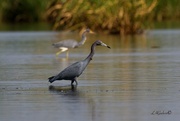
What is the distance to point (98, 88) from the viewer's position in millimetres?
15523

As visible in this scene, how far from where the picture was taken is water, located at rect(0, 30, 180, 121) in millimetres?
11945

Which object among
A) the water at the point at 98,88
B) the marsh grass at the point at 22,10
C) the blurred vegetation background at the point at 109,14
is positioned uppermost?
the marsh grass at the point at 22,10

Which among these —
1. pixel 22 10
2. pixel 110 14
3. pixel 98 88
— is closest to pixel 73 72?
pixel 98 88

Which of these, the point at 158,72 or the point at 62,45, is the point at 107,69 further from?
the point at 62,45

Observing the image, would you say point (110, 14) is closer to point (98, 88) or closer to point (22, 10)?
point (98, 88)

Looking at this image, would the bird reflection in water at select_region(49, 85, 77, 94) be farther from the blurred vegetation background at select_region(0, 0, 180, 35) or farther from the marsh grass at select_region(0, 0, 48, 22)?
the marsh grass at select_region(0, 0, 48, 22)

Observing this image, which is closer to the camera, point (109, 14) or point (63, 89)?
point (63, 89)

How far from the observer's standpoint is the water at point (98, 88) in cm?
1195

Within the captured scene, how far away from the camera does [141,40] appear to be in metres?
33.9

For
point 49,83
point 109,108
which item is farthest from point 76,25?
point 109,108

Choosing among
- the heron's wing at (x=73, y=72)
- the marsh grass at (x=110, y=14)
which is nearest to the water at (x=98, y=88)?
the heron's wing at (x=73, y=72)

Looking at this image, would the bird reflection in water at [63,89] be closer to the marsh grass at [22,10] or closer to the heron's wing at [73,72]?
the heron's wing at [73,72]

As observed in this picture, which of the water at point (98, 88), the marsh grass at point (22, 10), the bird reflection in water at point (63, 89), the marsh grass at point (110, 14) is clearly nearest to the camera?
the water at point (98, 88)

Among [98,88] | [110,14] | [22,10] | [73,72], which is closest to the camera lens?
[98,88]
